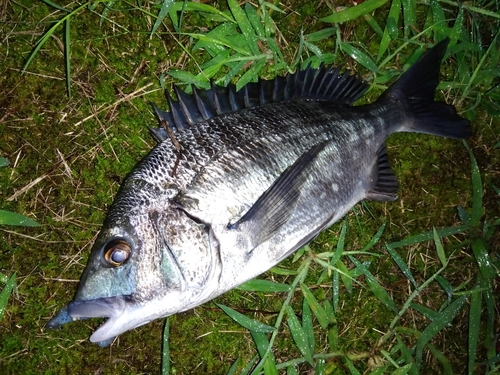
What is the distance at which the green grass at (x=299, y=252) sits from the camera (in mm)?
2912

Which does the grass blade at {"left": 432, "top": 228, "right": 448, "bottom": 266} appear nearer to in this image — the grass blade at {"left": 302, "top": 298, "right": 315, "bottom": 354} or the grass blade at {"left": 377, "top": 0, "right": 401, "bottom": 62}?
the grass blade at {"left": 302, "top": 298, "right": 315, "bottom": 354}

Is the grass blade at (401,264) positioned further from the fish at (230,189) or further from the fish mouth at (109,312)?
the fish mouth at (109,312)

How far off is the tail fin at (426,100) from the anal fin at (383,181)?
0.31 meters

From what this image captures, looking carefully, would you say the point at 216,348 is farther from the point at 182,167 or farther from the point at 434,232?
the point at 434,232

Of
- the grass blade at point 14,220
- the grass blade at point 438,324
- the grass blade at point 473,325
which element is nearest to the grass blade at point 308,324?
the grass blade at point 438,324

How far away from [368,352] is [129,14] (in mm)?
3088

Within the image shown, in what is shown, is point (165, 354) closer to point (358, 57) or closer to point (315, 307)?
point (315, 307)

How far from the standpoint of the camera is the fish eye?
2.23 m

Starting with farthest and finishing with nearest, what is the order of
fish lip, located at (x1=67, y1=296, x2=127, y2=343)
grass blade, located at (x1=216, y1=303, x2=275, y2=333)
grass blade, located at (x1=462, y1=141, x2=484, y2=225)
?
grass blade, located at (x1=462, y1=141, x2=484, y2=225) → grass blade, located at (x1=216, y1=303, x2=275, y2=333) → fish lip, located at (x1=67, y1=296, x2=127, y2=343)

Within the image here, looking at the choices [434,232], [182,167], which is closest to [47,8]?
[182,167]

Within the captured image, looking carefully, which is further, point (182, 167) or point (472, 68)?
point (472, 68)

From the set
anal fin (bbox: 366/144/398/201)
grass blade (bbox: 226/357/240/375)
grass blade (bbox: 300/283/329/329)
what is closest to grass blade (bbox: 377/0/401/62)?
anal fin (bbox: 366/144/398/201)

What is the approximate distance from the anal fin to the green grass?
25cm

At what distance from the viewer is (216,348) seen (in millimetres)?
3092
